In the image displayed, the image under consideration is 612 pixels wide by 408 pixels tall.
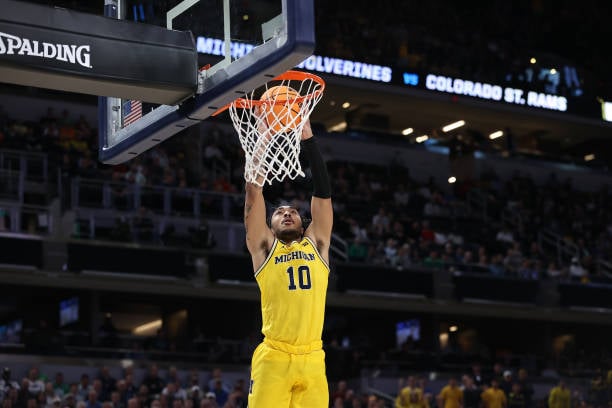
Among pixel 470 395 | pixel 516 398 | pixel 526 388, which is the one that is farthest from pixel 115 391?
pixel 526 388

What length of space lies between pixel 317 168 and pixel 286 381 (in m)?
1.65

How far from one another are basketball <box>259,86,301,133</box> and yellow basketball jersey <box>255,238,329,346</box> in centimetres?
93

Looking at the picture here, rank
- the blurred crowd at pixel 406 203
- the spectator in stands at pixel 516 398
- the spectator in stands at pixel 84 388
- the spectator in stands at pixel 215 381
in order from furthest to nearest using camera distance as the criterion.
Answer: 1. the blurred crowd at pixel 406 203
2. the spectator in stands at pixel 516 398
3. the spectator in stands at pixel 215 381
4. the spectator in stands at pixel 84 388

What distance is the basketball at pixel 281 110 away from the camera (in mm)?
8398

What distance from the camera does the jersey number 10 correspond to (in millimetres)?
8297

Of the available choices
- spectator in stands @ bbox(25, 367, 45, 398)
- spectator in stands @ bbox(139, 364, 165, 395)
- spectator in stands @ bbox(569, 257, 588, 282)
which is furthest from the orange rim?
spectator in stands @ bbox(569, 257, 588, 282)

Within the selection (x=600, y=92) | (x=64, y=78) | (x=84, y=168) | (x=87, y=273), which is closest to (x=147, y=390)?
(x=87, y=273)

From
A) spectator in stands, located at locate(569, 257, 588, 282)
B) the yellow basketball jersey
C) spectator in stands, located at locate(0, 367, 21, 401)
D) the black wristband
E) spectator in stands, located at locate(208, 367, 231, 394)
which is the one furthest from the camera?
spectator in stands, located at locate(569, 257, 588, 282)

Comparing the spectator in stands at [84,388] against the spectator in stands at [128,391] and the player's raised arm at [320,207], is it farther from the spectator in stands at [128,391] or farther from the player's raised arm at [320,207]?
the player's raised arm at [320,207]

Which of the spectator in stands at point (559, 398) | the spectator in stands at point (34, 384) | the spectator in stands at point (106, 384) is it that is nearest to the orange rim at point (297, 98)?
the spectator in stands at point (34, 384)

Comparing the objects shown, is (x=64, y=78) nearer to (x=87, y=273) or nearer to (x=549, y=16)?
(x=87, y=273)

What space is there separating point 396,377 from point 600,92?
14630 mm

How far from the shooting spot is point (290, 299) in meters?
8.27

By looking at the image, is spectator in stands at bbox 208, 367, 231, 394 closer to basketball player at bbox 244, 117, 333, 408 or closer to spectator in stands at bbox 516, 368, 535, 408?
spectator in stands at bbox 516, 368, 535, 408
